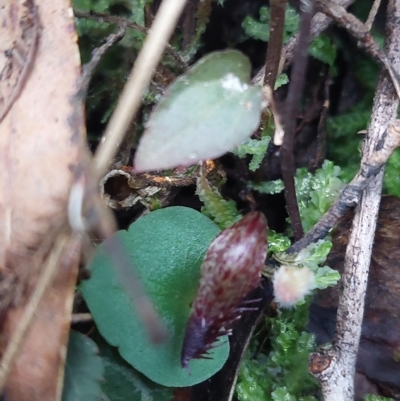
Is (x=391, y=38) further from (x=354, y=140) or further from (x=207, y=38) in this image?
(x=207, y=38)

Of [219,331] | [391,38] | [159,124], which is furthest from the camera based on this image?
[391,38]

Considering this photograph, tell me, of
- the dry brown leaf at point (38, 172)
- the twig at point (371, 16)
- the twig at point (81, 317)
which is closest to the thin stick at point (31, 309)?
the dry brown leaf at point (38, 172)

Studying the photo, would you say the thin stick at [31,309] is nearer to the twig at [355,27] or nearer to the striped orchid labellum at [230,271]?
the striped orchid labellum at [230,271]

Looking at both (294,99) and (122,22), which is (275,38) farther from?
(122,22)

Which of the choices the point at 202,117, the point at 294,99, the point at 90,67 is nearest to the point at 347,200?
the point at 294,99

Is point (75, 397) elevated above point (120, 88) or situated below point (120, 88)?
below

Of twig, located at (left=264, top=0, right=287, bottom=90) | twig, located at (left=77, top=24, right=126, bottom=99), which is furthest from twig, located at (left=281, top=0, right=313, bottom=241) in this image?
twig, located at (left=77, top=24, right=126, bottom=99)

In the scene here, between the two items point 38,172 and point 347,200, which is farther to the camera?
point 347,200

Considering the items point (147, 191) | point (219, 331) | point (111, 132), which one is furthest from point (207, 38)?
point (219, 331)
